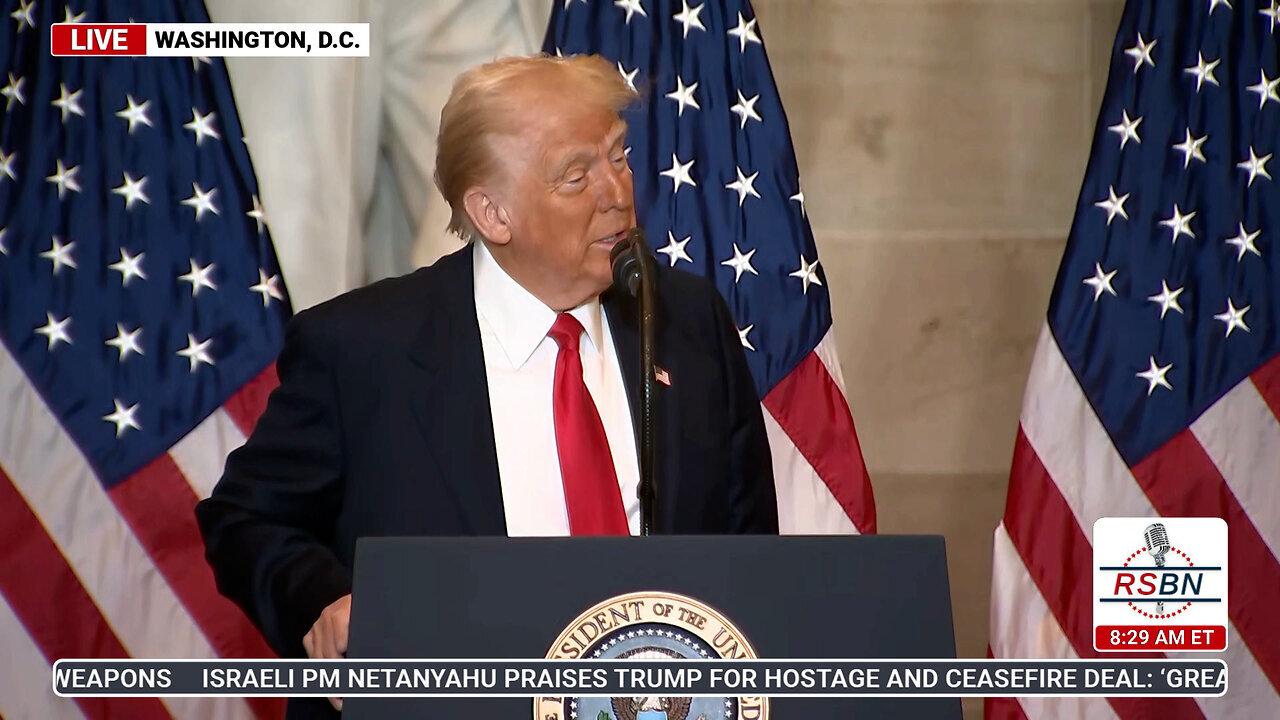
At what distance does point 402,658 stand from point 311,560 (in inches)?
23.7

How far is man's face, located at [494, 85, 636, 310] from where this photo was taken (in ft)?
6.65

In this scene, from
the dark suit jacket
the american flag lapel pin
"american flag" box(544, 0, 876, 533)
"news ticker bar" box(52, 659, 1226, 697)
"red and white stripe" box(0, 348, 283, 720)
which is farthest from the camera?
"american flag" box(544, 0, 876, 533)

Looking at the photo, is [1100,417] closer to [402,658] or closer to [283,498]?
[283,498]

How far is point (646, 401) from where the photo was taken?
1.57 meters

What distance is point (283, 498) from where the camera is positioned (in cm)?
193

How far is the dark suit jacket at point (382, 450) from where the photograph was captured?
1876mm

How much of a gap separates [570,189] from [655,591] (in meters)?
0.92

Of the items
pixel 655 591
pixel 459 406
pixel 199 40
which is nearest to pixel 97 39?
pixel 199 40

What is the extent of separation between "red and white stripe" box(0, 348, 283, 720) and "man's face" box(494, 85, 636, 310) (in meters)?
1.31

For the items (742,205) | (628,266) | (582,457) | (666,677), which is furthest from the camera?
(742,205)

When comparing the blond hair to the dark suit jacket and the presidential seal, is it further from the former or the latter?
the presidential seal

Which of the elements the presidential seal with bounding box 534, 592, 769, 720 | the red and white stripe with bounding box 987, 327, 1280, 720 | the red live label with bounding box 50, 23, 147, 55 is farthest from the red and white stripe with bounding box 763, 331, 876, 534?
the presidential seal with bounding box 534, 592, 769, 720

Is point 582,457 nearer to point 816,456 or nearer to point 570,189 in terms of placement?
point 570,189

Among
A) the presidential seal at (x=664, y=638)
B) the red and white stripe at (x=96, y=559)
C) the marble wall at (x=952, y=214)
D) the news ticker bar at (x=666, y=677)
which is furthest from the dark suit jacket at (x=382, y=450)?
the marble wall at (x=952, y=214)
